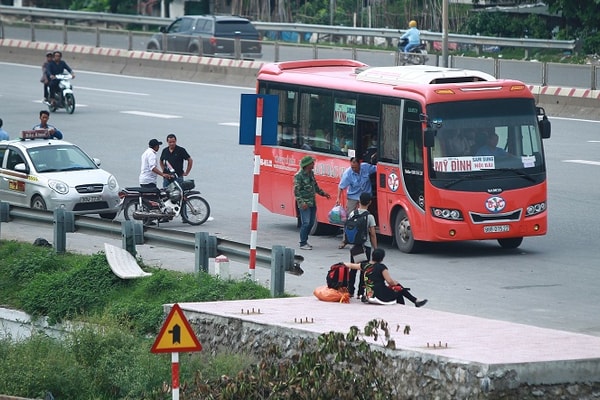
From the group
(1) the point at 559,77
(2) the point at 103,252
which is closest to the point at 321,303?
(2) the point at 103,252

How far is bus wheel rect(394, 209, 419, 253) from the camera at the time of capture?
68.4 feet

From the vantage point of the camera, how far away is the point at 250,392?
11867 mm

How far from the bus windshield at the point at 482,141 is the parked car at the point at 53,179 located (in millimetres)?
7027

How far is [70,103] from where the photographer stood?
129 ft

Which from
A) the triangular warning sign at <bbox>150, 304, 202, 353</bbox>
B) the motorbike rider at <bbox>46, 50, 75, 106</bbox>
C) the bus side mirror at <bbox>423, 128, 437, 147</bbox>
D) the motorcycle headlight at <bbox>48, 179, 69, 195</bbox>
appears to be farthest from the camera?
the motorbike rider at <bbox>46, 50, 75, 106</bbox>

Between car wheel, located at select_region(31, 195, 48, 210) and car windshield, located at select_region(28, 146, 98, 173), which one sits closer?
car wheel, located at select_region(31, 195, 48, 210)

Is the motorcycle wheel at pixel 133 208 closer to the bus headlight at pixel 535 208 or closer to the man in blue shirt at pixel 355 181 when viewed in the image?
the man in blue shirt at pixel 355 181

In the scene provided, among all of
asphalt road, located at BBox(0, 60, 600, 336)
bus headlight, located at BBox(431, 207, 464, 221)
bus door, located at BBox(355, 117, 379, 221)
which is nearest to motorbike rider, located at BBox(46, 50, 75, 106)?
asphalt road, located at BBox(0, 60, 600, 336)

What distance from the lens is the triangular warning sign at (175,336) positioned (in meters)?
11.2

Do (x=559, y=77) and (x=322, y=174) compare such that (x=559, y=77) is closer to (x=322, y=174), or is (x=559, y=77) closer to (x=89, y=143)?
(x=89, y=143)

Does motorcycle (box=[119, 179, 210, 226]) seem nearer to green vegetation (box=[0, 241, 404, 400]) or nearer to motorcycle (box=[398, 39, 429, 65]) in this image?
green vegetation (box=[0, 241, 404, 400])

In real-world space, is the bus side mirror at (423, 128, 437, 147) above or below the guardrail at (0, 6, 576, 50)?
below

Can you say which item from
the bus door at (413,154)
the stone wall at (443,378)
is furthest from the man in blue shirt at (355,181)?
the stone wall at (443,378)

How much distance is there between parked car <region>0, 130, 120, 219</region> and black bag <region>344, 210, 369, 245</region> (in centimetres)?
723
